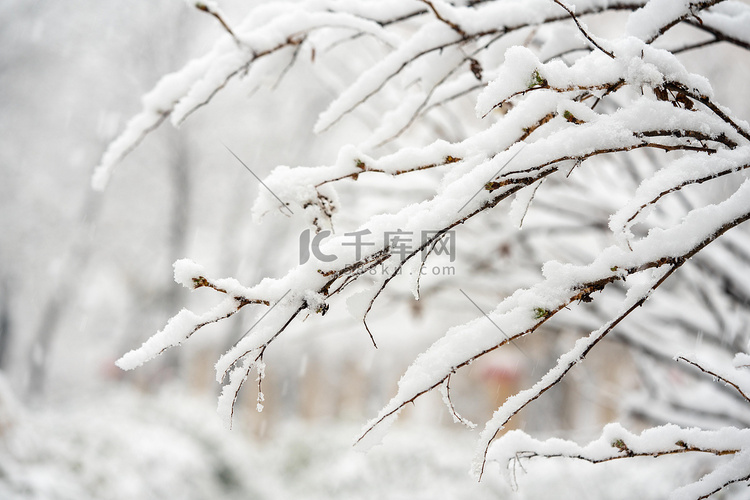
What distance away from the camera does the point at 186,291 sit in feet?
34.1

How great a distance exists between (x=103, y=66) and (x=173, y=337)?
9.43 metres

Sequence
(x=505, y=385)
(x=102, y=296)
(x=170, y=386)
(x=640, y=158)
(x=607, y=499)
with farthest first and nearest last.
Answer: (x=102, y=296) → (x=505, y=385) → (x=170, y=386) → (x=607, y=499) → (x=640, y=158)

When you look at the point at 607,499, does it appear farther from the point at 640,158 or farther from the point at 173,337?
the point at 173,337

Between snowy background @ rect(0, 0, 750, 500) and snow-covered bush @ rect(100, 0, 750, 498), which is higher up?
snow-covered bush @ rect(100, 0, 750, 498)

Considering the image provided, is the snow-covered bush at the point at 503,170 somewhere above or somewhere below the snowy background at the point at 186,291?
above

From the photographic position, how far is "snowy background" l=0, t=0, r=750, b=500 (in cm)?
267

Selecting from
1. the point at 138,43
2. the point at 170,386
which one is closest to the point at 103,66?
the point at 138,43

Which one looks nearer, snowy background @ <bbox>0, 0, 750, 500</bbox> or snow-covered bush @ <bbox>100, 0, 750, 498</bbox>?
snow-covered bush @ <bbox>100, 0, 750, 498</bbox>

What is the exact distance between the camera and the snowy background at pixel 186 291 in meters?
2.67

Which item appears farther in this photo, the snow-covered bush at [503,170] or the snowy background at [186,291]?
the snowy background at [186,291]

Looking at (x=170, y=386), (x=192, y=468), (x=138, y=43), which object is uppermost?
(x=138, y=43)

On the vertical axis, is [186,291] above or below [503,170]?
below

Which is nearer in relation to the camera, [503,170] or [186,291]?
[503,170]

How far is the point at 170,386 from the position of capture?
7395 mm
